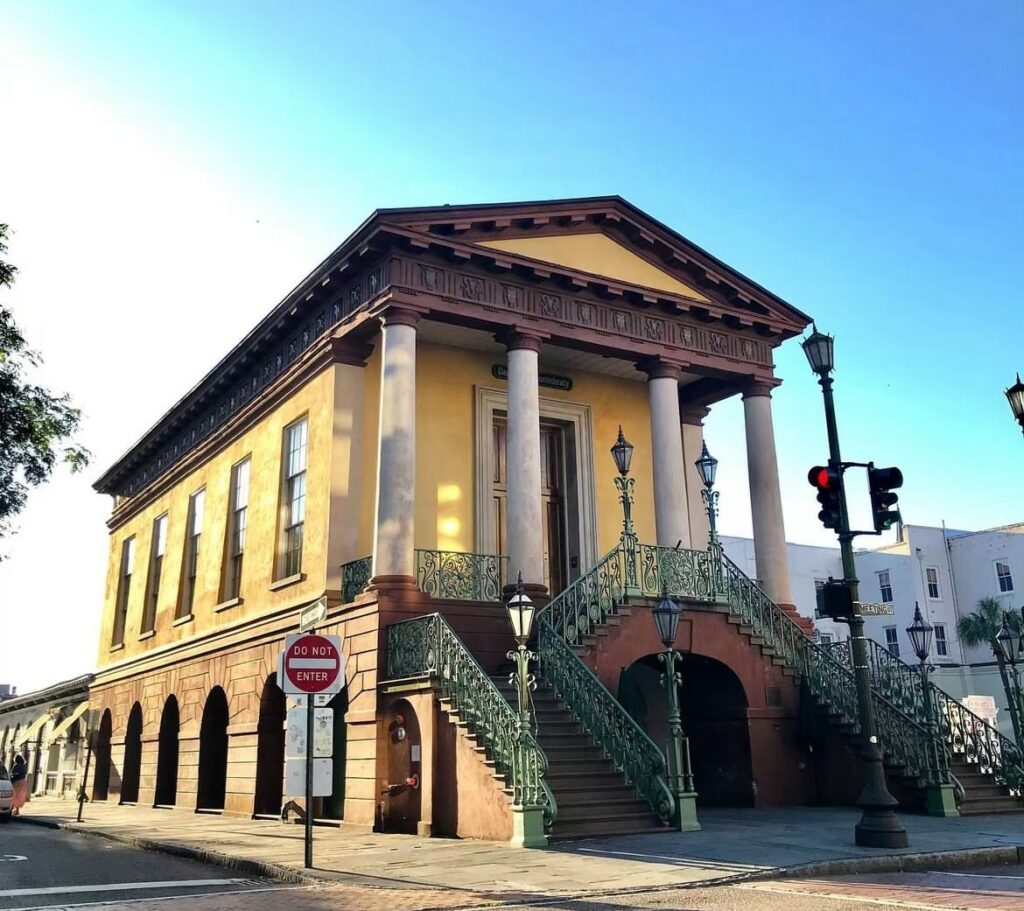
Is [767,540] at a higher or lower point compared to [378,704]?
higher

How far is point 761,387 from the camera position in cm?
2155

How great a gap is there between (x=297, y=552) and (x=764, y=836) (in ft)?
36.8

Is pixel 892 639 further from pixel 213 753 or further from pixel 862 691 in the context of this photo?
pixel 862 691

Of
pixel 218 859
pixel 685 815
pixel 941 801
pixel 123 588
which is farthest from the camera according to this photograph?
pixel 123 588

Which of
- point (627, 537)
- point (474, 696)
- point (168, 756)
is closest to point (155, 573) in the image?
point (168, 756)

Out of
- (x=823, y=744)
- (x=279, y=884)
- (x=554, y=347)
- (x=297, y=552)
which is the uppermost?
(x=554, y=347)

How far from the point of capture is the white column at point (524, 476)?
57.0 ft

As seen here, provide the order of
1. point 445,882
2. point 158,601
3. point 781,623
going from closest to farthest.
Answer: point 445,882
point 781,623
point 158,601

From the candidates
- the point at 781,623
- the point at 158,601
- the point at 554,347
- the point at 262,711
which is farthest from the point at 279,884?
the point at 158,601

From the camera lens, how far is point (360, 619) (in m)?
16.4

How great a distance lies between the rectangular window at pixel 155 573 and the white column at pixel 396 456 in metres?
14.2

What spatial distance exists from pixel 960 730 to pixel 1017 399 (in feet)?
23.4

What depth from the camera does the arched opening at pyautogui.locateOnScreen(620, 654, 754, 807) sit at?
1711 centimetres

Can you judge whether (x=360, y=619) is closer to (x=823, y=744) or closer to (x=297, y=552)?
(x=297, y=552)
